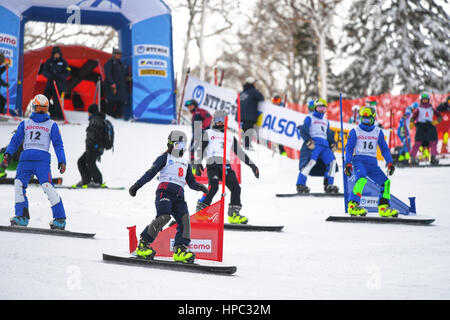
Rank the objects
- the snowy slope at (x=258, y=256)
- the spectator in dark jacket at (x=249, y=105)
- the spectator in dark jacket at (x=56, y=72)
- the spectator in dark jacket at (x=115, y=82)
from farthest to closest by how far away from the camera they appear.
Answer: the spectator in dark jacket at (x=115, y=82), the spectator in dark jacket at (x=249, y=105), the spectator in dark jacket at (x=56, y=72), the snowy slope at (x=258, y=256)

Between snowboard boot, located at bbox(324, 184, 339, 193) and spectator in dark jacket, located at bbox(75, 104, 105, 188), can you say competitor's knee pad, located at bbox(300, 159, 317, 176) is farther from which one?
spectator in dark jacket, located at bbox(75, 104, 105, 188)

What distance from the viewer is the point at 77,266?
6344mm

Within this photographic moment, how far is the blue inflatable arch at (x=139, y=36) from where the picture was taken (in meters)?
20.0

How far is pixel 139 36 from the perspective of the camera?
2039cm

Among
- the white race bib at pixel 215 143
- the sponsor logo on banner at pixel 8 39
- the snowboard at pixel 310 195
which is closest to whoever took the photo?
the white race bib at pixel 215 143

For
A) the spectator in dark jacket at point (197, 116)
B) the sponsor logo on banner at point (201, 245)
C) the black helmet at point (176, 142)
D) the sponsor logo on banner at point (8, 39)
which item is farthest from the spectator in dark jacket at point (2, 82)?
the sponsor logo on banner at point (201, 245)

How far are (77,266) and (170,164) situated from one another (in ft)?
4.22

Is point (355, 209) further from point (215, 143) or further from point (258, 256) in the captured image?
point (258, 256)

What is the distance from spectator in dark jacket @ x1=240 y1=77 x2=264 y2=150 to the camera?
59.9 feet

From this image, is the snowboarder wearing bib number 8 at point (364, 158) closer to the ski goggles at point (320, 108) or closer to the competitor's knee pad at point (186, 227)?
the ski goggles at point (320, 108)

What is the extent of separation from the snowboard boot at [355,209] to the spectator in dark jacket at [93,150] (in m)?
5.80

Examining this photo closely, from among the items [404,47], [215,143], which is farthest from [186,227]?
[404,47]

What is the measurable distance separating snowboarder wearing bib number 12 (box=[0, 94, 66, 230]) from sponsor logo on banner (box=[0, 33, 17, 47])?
453 inches
